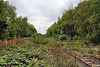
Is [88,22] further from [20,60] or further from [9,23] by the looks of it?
[9,23]

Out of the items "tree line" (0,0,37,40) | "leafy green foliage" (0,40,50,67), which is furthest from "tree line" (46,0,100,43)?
"tree line" (0,0,37,40)

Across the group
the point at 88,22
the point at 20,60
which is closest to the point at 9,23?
the point at 20,60

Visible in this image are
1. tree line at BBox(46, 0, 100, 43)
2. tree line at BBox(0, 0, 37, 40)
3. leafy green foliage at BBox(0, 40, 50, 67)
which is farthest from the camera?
→ tree line at BBox(46, 0, 100, 43)

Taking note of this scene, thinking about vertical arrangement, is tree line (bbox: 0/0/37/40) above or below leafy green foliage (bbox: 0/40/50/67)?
above

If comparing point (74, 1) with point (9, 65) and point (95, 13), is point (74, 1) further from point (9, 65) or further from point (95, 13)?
point (9, 65)

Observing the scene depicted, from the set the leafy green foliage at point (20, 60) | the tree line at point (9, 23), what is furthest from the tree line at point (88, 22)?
the tree line at point (9, 23)

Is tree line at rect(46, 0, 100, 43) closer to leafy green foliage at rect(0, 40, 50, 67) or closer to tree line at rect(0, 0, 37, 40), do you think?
leafy green foliage at rect(0, 40, 50, 67)

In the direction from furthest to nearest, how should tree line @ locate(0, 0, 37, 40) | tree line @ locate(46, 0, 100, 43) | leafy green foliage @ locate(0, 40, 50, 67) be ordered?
tree line @ locate(46, 0, 100, 43), tree line @ locate(0, 0, 37, 40), leafy green foliage @ locate(0, 40, 50, 67)

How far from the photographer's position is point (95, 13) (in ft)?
27.7

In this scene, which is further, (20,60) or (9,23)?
(9,23)

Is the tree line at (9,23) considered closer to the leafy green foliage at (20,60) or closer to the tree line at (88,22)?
the leafy green foliage at (20,60)

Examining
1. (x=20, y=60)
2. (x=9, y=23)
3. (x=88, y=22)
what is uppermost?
(x=9, y=23)

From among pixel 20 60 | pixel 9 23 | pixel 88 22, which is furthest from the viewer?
pixel 9 23

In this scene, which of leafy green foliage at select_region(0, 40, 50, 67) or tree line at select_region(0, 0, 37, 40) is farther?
tree line at select_region(0, 0, 37, 40)
